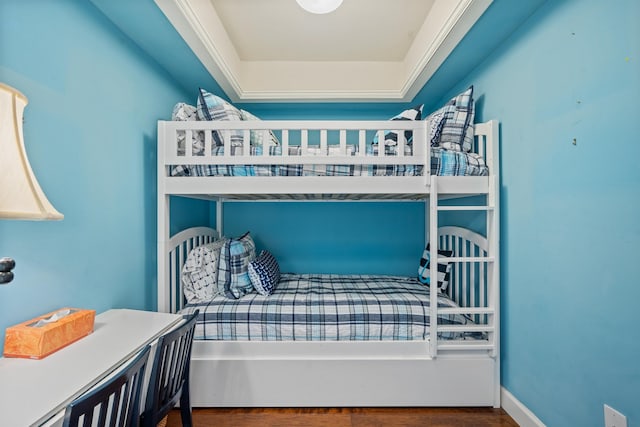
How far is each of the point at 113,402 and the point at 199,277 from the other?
116 cm

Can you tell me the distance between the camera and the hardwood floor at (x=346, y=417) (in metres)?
1.65

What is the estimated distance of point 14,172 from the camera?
652mm

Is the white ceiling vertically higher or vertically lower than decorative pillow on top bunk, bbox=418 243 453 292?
higher

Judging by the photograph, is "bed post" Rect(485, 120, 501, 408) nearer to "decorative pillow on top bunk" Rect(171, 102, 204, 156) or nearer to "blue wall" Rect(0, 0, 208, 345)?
"decorative pillow on top bunk" Rect(171, 102, 204, 156)

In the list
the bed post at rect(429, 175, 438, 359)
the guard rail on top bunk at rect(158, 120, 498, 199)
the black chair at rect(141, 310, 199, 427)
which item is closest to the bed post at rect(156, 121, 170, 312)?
the guard rail on top bunk at rect(158, 120, 498, 199)

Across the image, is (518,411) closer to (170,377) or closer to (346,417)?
(346,417)

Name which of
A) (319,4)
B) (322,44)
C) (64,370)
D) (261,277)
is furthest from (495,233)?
(64,370)

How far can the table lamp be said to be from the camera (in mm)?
634

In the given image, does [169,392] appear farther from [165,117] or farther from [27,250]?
A: [165,117]

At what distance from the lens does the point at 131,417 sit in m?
0.97

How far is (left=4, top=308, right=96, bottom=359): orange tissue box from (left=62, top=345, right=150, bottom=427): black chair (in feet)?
1.07

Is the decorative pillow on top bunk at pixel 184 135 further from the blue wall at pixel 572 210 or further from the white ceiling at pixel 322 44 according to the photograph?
the blue wall at pixel 572 210

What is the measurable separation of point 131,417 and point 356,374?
1178 millimetres

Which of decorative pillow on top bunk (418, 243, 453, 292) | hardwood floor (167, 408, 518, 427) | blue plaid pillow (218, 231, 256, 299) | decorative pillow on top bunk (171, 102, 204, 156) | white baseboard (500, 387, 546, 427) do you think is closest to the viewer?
A: white baseboard (500, 387, 546, 427)
